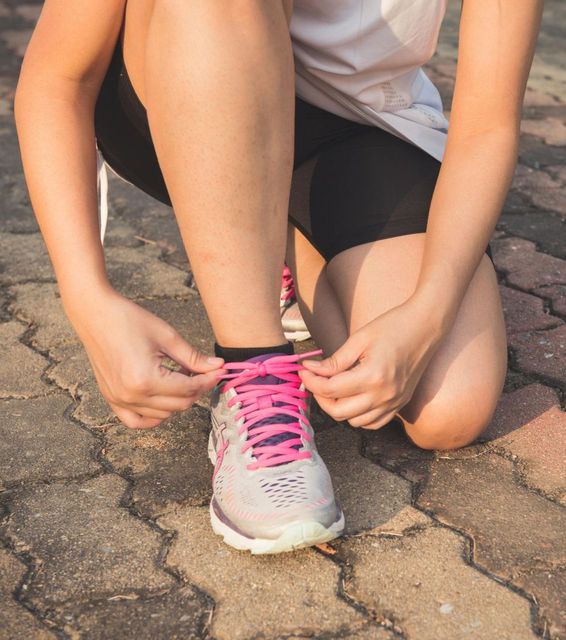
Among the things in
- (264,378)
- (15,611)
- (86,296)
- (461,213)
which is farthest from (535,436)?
(15,611)

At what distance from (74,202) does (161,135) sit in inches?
7.2

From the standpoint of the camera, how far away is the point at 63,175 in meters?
1.58

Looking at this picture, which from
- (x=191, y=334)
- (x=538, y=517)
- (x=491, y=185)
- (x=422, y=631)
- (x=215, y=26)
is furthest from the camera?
(x=191, y=334)

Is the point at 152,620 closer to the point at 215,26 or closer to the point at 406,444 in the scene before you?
the point at 406,444

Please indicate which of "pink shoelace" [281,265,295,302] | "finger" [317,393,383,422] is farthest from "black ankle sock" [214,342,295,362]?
"pink shoelace" [281,265,295,302]

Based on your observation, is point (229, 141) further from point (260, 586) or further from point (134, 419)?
point (260, 586)

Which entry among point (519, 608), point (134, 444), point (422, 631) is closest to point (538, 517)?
point (519, 608)

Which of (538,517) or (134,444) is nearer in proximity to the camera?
(538,517)

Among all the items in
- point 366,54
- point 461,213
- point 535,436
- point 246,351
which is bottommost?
point 535,436

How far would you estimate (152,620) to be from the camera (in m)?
1.31

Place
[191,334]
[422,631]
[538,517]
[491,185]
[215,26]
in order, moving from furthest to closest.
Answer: [191,334], [491,185], [538,517], [215,26], [422,631]

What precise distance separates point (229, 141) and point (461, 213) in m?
0.39

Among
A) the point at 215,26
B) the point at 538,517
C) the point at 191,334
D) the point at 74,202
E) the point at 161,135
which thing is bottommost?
the point at 191,334

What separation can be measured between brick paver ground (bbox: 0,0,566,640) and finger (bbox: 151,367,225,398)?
20 cm
